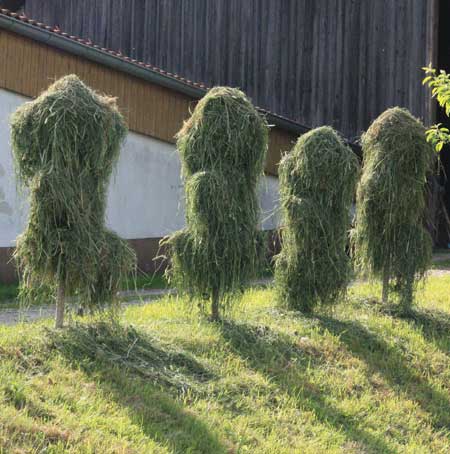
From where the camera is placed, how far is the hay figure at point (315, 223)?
854 cm

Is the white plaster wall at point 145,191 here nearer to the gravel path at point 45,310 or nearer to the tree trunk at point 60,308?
the gravel path at point 45,310

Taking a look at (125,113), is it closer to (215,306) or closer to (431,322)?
(215,306)

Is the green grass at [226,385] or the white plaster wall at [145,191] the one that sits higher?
the white plaster wall at [145,191]

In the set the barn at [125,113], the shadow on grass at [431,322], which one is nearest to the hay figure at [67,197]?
the shadow on grass at [431,322]

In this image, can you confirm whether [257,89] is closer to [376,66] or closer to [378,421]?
[376,66]

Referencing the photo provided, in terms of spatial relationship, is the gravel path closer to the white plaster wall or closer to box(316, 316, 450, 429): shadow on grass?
box(316, 316, 450, 429): shadow on grass

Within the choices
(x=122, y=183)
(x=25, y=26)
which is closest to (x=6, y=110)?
(x=25, y=26)

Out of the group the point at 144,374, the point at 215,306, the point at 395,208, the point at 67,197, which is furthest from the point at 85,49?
the point at 144,374

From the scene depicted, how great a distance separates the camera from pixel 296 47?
19.3m

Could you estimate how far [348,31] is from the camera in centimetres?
1875

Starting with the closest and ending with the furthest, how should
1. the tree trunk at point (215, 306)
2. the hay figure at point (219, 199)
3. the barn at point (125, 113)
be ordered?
the hay figure at point (219, 199) < the tree trunk at point (215, 306) < the barn at point (125, 113)

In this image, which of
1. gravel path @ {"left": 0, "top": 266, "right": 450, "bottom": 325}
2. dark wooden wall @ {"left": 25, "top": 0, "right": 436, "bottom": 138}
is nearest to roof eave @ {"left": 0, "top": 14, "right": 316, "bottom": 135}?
gravel path @ {"left": 0, "top": 266, "right": 450, "bottom": 325}

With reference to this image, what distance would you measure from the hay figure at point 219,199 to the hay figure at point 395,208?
196 cm

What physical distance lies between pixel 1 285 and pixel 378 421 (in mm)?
7177
